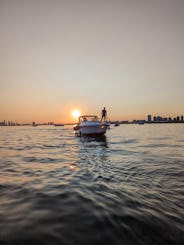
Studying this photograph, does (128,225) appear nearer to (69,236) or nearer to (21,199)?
(69,236)

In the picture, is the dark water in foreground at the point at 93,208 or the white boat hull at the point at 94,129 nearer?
the dark water in foreground at the point at 93,208

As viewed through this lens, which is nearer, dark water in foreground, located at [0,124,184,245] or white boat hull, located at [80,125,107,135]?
dark water in foreground, located at [0,124,184,245]

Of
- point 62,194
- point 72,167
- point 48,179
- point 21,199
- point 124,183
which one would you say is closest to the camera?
point 21,199

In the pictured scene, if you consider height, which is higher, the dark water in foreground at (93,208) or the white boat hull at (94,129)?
the white boat hull at (94,129)

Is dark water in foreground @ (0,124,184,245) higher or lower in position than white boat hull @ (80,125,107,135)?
lower

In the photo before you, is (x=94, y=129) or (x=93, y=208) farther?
(x=94, y=129)

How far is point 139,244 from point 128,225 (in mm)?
476

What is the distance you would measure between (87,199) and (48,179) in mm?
2136

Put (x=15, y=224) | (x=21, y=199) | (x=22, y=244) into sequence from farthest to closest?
(x=21, y=199) < (x=15, y=224) < (x=22, y=244)

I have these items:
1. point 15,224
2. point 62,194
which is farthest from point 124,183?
point 15,224

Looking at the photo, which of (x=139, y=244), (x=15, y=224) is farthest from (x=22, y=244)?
(x=139, y=244)

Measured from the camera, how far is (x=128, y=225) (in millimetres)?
2861

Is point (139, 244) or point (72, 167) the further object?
point (72, 167)

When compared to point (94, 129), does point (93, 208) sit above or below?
below
